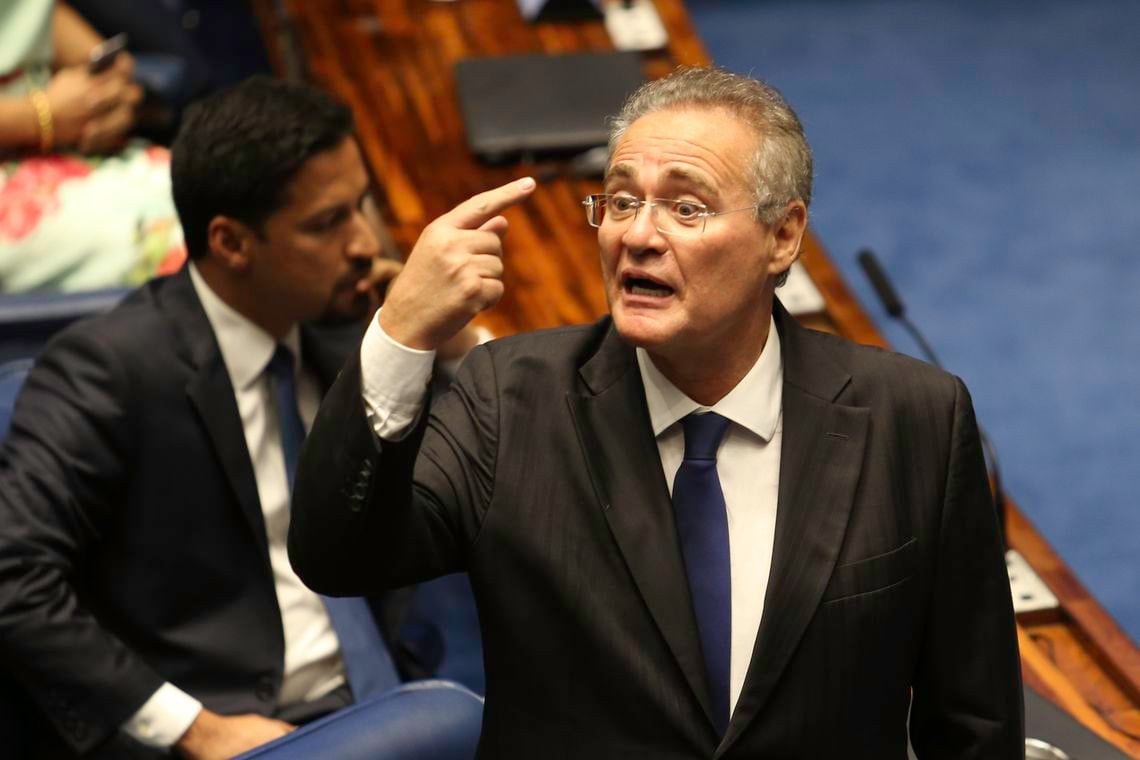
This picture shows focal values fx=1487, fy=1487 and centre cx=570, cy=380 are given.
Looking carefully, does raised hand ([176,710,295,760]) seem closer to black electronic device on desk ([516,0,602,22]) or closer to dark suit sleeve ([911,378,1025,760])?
dark suit sleeve ([911,378,1025,760])

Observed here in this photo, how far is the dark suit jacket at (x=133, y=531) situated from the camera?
61.6 inches

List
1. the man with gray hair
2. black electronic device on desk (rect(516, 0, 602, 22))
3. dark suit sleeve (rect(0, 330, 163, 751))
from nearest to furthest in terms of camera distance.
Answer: the man with gray hair < dark suit sleeve (rect(0, 330, 163, 751)) < black electronic device on desk (rect(516, 0, 602, 22))

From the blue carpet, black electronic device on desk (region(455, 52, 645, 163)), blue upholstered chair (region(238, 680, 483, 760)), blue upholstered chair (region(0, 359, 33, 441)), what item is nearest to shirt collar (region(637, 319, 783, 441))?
blue upholstered chair (region(238, 680, 483, 760))

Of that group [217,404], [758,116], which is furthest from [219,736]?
[758,116]

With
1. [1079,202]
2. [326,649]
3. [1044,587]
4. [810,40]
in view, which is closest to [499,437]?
[326,649]

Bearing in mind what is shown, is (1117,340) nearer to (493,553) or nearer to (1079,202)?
(1079,202)

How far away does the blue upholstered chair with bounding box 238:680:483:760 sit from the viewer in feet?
4.62

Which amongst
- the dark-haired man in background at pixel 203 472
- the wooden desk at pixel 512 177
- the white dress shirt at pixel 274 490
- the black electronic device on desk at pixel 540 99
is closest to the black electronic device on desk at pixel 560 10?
the wooden desk at pixel 512 177

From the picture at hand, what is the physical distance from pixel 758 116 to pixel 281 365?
2.55 ft

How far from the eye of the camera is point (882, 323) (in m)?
3.24

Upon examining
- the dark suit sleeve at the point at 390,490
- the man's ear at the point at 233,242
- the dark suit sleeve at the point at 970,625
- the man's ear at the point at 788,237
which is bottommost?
the dark suit sleeve at the point at 970,625

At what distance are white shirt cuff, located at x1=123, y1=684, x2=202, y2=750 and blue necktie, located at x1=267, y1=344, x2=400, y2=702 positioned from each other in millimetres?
208

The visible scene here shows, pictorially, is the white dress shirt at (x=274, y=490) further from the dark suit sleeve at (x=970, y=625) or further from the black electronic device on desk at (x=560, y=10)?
the black electronic device on desk at (x=560, y=10)

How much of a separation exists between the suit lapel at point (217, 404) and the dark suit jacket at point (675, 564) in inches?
20.2
